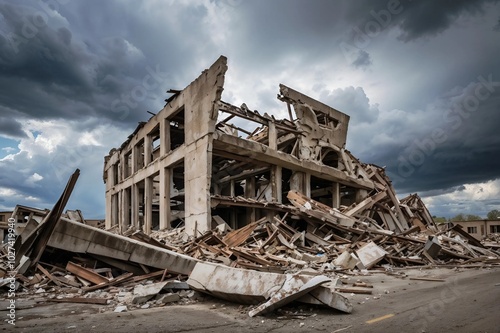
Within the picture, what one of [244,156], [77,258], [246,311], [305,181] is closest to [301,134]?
[305,181]

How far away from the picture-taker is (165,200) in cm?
1838

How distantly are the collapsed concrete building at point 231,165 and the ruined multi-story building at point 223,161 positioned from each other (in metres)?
0.05

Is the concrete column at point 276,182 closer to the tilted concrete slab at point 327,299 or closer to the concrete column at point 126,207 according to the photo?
the concrete column at point 126,207

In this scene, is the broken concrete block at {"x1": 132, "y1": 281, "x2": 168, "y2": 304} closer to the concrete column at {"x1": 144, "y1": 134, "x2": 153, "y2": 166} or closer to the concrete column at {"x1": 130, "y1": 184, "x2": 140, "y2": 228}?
the concrete column at {"x1": 144, "y1": 134, "x2": 153, "y2": 166}

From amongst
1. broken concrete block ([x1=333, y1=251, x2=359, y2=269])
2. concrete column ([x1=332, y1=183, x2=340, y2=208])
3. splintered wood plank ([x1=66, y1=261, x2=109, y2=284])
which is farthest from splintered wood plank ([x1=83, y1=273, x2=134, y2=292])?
concrete column ([x1=332, y1=183, x2=340, y2=208])

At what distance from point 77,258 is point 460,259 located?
1134 centimetres

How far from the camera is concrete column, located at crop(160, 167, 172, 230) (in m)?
18.2

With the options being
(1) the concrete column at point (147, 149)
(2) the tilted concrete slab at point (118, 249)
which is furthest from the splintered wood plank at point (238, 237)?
(1) the concrete column at point (147, 149)

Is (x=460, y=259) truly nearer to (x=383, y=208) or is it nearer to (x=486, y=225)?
(x=383, y=208)

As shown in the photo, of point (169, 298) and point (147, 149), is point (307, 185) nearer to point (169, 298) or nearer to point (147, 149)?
point (147, 149)

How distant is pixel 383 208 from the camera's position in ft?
60.5

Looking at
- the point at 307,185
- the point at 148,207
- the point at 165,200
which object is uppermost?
the point at 307,185

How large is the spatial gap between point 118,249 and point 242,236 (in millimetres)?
5138

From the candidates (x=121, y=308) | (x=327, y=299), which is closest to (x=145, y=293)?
(x=121, y=308)
